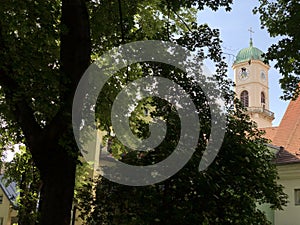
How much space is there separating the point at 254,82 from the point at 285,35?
6790 cm

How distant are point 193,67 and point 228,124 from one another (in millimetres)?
1146

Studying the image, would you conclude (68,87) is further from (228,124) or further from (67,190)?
(228,124)

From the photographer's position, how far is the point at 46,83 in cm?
716

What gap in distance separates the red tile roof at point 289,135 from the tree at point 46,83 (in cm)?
1172

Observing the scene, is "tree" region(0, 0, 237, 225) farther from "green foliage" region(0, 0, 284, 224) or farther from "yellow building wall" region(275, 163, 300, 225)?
"yellow building wall" region(275, 163, 300, 225)

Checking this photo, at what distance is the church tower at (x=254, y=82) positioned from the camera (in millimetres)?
73312

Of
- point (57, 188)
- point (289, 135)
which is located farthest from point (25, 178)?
point (289, 135)

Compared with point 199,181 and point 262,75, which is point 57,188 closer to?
point 199,181

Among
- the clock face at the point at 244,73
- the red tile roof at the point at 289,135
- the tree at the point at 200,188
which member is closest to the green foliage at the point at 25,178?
the tree at the point at 200,188

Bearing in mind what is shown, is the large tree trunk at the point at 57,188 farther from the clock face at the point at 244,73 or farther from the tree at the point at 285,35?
the clock face at the point at 244,73

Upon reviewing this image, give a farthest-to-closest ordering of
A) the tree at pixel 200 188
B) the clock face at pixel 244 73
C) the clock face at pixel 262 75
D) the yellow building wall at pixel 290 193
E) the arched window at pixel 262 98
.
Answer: the clock face at pixel 262 75
the arched window at pixel 262 98
the clock face at pixel 244 73
the yellow building wall at pixel 290 193
the tree at pixel 200 188

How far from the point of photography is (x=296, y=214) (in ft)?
57.6

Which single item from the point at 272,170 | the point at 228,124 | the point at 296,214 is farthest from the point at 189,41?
the point at 296,214

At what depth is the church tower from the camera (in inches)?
2886
